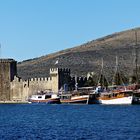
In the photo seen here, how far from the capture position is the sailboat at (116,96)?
84438mm

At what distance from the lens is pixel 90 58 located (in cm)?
16400

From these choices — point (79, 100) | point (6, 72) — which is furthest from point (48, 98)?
point (6, 72)

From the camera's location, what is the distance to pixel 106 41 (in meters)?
185

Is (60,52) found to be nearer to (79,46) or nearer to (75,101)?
(79,46)

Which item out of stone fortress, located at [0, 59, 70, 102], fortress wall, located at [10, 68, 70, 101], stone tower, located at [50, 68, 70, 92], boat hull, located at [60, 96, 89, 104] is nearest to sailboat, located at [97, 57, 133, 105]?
boat hull, located at [60, 96, 89, 104]

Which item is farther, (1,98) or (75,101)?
(1,98)

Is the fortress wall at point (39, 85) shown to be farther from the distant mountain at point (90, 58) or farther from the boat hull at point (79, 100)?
the distant mountain at point (90, 58)

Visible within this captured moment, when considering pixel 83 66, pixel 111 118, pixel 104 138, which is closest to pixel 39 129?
pixel 104 138

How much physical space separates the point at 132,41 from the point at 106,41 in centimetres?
1348

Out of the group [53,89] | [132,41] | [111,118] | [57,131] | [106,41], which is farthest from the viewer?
[106,41]

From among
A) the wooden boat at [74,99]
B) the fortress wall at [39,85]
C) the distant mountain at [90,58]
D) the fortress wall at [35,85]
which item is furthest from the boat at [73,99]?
the distant mountain at [90,58]

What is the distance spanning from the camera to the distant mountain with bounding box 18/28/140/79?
150 metres

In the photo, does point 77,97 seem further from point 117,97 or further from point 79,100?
point 117,97

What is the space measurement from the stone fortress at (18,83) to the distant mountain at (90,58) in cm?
3919
